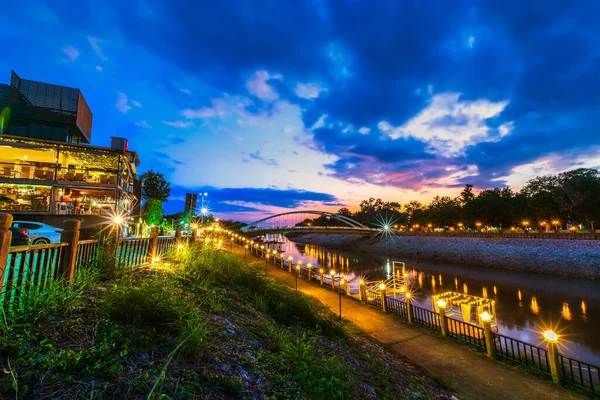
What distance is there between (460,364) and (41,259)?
434 inches

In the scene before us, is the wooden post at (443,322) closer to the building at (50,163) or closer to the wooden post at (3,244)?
the wooden post at (3,244)

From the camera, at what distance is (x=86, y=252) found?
245 inches

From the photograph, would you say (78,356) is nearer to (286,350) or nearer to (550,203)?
(286,350)

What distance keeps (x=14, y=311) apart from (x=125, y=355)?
1689 mm

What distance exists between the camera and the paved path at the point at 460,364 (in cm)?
705

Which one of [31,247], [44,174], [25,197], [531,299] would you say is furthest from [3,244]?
[531,299]

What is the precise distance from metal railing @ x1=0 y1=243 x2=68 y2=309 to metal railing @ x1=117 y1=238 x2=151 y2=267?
243 centimetres

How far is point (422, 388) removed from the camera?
6207mm

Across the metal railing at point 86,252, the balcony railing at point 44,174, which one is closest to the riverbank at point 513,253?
the metal railing at point 86,252

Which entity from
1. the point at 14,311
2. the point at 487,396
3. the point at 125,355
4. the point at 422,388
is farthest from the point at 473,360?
the point at 14,311

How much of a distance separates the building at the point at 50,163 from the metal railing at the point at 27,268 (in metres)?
14.7

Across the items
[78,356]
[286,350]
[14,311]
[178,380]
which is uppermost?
[14,311]

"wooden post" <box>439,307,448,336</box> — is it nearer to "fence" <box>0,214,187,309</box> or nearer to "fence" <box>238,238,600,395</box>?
"fence" <box>238,238,600,395</box>

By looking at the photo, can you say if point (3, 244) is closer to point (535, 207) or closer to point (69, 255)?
point (69, 255)
